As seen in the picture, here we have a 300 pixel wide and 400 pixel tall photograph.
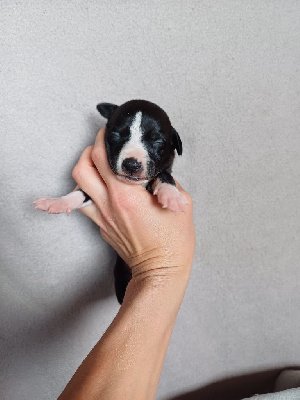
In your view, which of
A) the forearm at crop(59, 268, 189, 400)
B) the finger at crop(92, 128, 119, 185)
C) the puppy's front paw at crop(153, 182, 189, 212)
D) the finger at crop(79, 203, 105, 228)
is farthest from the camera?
the finger at crop(79, 203, 105, 228)

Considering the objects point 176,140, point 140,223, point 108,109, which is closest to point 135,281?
point 140,223

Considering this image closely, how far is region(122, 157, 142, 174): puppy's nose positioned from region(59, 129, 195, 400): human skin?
0.08m

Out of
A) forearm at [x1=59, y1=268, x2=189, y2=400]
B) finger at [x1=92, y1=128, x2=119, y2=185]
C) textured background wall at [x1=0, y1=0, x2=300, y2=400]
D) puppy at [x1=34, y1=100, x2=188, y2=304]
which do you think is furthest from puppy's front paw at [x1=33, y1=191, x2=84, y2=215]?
forearm at [x1=59, y1=268, x2=189, y2=400]

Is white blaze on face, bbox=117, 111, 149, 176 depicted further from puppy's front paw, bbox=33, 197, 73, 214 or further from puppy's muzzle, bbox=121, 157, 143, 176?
puppy's front paw, bbox=33, 197, 73, 214

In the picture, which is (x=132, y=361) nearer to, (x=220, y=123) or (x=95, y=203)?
(x=95, y=203)

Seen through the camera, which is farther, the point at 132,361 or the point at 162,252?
the point at 162,252

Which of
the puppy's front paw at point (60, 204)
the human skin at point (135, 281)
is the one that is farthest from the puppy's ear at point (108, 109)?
the puppy's front paw at point (60, 204)

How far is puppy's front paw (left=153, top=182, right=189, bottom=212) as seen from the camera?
1.30 m

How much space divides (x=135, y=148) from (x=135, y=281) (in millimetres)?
456

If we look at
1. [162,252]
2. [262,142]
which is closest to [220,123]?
[262,142]

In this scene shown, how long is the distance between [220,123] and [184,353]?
1.20m

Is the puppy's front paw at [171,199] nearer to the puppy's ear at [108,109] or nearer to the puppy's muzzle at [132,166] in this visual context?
the puppy's muzzle at [132,166]

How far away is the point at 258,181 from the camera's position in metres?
1.92

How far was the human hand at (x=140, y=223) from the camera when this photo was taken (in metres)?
1.35
